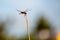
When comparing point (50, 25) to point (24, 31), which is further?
point (50, 25)

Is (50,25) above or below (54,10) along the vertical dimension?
below

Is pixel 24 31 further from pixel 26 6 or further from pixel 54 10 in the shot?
pixel 54 10

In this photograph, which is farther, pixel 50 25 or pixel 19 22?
pixel 50 25

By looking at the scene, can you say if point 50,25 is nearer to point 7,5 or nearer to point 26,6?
point 26,6

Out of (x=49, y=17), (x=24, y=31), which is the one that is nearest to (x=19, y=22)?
(x=24, y=31)

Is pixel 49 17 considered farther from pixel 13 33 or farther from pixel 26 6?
pixel 13 33

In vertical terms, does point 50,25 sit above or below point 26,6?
below

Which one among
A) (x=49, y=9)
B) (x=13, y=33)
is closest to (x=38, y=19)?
(x=49, y=9)

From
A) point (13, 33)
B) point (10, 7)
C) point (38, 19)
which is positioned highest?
point (10, 7)
